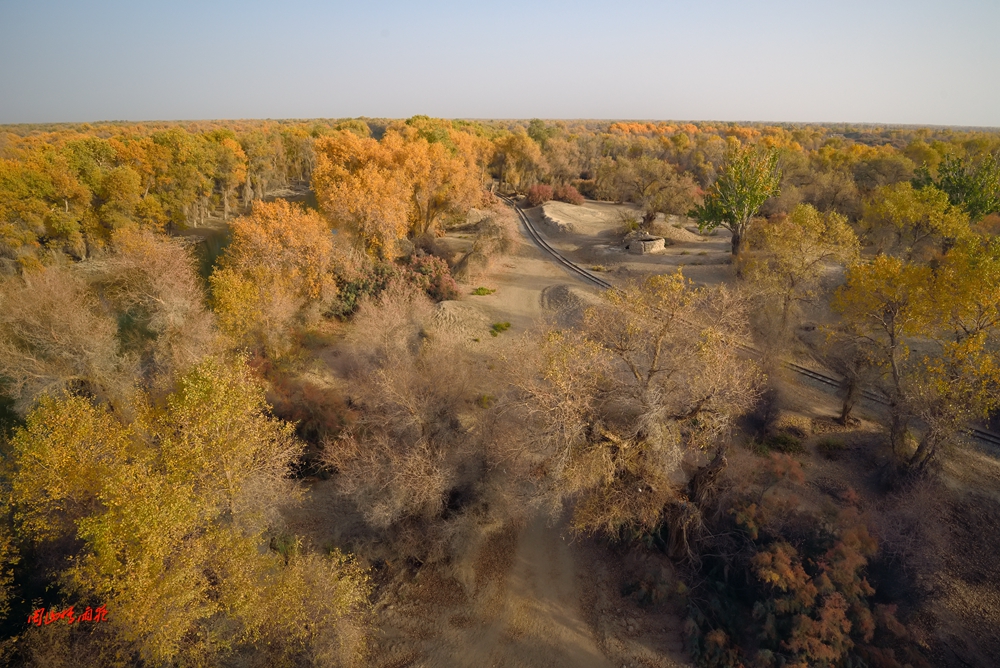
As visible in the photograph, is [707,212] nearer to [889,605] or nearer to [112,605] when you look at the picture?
[889,605]

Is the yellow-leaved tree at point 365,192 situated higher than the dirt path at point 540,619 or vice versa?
the yellow-leaved tree at point 365,192

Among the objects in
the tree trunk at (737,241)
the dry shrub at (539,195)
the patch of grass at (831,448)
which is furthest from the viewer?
the dry shrub at (539,195)

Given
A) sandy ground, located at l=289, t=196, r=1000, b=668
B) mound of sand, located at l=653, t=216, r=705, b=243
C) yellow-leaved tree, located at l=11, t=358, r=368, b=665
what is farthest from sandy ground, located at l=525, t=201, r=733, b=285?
yellow-leaved tree, located at l=11, t=358, r=368, b=665

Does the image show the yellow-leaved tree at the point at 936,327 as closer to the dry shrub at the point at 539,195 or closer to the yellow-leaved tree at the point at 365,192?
the yellow-leaved tree at the point at 365,192

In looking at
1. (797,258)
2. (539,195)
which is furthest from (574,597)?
(539,195)

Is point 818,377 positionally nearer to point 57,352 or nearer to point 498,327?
point 498,327

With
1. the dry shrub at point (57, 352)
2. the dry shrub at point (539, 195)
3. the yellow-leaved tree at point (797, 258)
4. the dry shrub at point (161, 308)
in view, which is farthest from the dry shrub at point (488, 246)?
the dry shrub at point (57, 352)

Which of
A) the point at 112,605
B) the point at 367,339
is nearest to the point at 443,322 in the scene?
the point at 367,339
